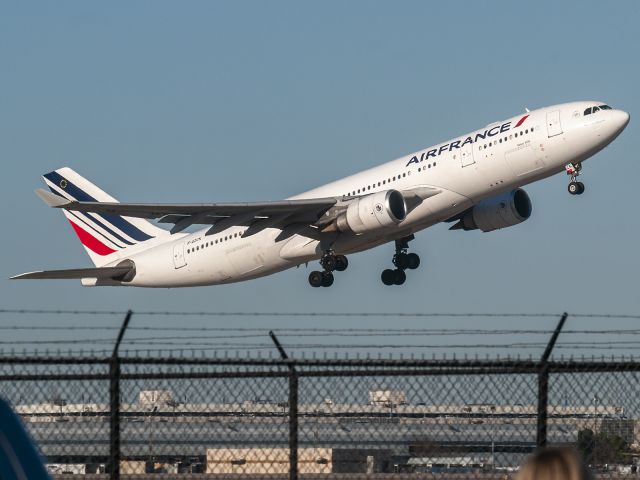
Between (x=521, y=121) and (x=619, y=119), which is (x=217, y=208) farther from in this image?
(x=619, y=119)

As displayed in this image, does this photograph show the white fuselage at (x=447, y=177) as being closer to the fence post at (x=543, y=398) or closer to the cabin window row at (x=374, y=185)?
the cabin window row at (x=374, y=185)

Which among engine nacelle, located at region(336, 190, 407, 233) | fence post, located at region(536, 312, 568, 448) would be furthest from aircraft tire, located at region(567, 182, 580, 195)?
fence post, located at region(536, 312, 568, 448)

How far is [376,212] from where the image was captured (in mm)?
36781

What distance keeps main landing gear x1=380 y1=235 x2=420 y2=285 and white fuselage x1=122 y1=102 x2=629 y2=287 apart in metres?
3.57

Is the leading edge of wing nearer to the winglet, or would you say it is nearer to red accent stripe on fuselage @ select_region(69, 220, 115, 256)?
the winglet

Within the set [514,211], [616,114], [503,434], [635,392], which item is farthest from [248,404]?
[514,211]

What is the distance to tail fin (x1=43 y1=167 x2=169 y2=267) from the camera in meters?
48.2

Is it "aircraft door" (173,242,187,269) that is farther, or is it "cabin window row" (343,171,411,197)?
"aircraft door" (173,242,187,269)

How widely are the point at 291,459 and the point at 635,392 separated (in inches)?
137

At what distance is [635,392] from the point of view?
457 inches

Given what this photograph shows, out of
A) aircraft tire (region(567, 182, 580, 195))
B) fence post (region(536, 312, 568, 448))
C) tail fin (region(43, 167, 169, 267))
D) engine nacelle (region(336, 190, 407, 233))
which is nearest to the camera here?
fence post (region(536, 312, 568, 448))

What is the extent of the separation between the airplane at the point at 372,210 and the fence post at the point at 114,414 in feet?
85.2

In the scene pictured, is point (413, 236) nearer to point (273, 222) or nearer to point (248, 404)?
point (273, 222)

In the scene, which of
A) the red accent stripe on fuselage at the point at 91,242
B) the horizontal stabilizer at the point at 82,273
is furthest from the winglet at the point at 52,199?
the red accent stripe on fuselage at the point at 91,242
